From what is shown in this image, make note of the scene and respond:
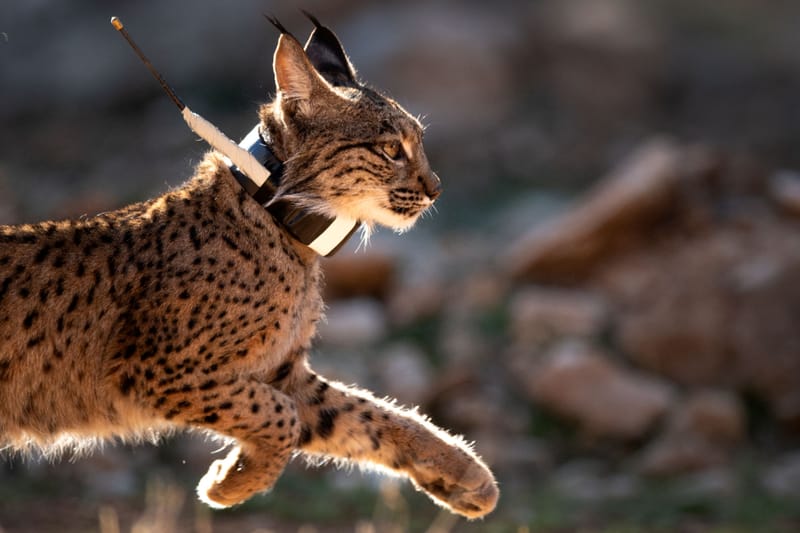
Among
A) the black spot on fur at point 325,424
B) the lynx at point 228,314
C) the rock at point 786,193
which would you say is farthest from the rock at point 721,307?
the black spot on fur at point 325,424

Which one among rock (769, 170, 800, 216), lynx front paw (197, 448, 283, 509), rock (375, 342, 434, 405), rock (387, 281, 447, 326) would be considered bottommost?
lynx front paw (197, 448, 283, 509)

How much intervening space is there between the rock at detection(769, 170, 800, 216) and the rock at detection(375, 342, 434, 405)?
3.48 metres

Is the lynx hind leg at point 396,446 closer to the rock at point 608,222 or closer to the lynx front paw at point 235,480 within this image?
the lynx front paw at point 235,480

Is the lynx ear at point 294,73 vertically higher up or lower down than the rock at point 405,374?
lower down

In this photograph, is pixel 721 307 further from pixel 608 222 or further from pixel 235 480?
pixel 235 480

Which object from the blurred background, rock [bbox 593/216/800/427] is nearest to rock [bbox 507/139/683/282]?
the blurred background

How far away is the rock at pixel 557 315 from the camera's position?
10.8 meters

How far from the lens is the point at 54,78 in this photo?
61.4 feet

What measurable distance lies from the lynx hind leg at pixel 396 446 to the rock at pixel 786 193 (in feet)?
20.8

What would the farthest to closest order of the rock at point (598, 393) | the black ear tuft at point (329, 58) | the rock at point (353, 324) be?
the rock at point (353, 324)
the rock at point (598, 393)
the black ear tuft at point (329, 58)

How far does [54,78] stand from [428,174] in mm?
14369

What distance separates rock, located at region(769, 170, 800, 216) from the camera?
10945mm

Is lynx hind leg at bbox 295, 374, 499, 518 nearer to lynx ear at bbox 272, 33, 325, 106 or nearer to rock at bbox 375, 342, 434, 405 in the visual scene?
lynx ear at bbox 272, 33, 325, 106

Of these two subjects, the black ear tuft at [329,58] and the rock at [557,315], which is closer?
the black ear tuft at [329,58]
